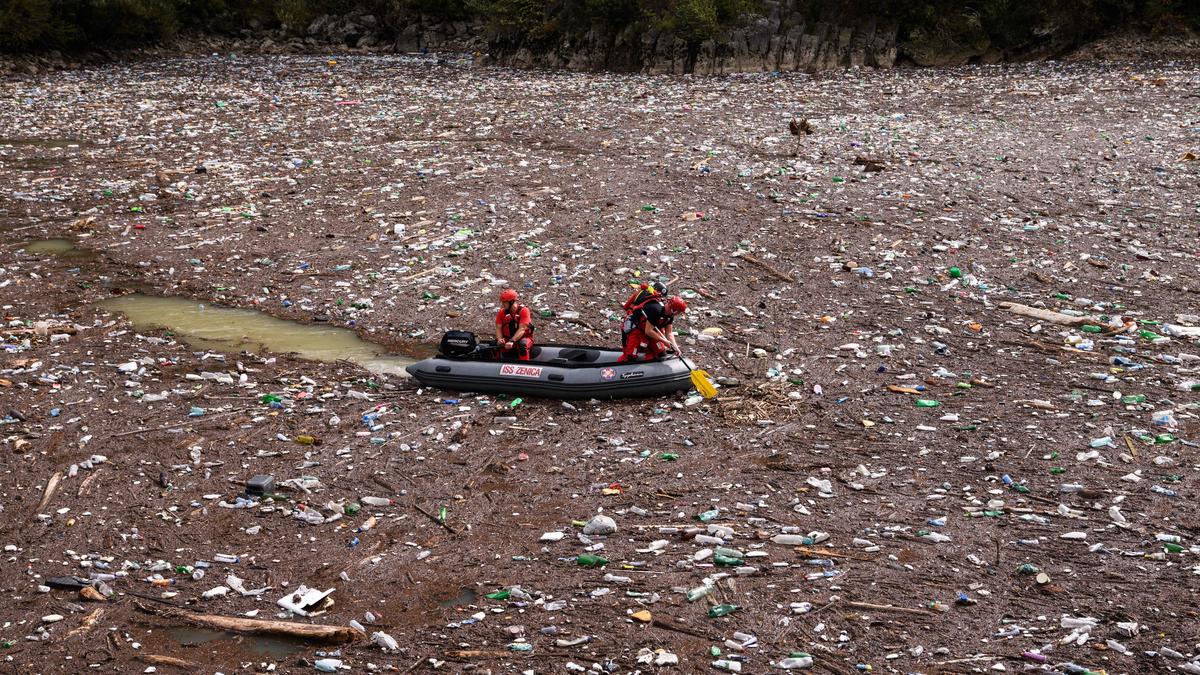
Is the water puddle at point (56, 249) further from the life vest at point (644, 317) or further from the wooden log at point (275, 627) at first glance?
the wooden log at point (275, 627)

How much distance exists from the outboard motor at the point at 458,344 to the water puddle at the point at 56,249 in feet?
19.1

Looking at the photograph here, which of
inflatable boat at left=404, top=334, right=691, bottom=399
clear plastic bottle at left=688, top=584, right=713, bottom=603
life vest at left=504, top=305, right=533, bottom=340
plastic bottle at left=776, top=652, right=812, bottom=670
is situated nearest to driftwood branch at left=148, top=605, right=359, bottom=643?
clear plastic bottle at left=688, top=584, right=713, bottom=603

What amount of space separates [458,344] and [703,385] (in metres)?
2.09

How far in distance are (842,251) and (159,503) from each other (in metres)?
7.70


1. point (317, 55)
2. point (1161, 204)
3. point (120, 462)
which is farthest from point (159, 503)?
point (317, 55)

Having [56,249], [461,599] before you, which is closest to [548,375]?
[461,599]

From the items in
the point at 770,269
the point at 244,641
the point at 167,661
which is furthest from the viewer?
the point at 770,269

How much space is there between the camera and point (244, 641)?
216 inches

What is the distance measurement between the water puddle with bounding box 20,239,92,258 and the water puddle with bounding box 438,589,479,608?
27.9ft

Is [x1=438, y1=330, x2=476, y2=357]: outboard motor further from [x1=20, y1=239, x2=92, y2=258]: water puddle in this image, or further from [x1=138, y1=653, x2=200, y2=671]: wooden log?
[x1=20, y1=239, x2=92, y2=258]: water puddle

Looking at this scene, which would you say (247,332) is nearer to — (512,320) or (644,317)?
(512,320)

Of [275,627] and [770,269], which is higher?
[770,269]

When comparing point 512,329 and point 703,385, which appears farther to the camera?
point 512,329

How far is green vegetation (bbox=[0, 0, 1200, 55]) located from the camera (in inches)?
973
